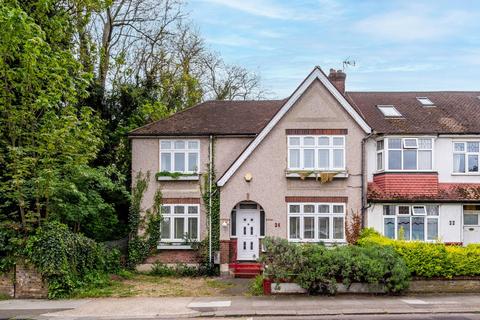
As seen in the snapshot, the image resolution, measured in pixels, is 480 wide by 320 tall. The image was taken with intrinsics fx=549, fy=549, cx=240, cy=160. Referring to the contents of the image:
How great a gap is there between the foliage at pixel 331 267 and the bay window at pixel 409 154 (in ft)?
23.9

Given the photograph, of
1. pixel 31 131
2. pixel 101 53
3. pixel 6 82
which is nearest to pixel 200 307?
pixel 31 131

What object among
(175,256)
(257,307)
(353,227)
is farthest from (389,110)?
(257,307)

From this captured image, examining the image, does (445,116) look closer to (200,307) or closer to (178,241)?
(178,241)

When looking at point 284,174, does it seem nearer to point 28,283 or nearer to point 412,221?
point 412,221

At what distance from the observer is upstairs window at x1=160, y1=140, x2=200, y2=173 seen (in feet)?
88.4

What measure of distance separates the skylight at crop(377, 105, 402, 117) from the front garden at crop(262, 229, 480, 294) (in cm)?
934

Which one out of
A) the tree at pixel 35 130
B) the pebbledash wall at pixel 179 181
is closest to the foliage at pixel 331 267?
the tree at pixel 35 130

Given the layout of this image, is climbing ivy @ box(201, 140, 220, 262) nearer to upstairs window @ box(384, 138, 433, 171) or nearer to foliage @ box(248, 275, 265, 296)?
foliage @ box(248, 275, 265, 296)

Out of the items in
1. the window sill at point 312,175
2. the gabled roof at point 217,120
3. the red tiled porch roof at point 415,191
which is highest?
the gabled roof at point 217,120

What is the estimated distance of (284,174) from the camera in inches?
1000

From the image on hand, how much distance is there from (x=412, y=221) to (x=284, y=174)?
6.27 metres

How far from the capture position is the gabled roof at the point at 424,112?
2559 centimetres

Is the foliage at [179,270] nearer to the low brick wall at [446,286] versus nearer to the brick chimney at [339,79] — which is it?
the low brick wall at [446,286]

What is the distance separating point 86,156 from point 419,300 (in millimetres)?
12846
